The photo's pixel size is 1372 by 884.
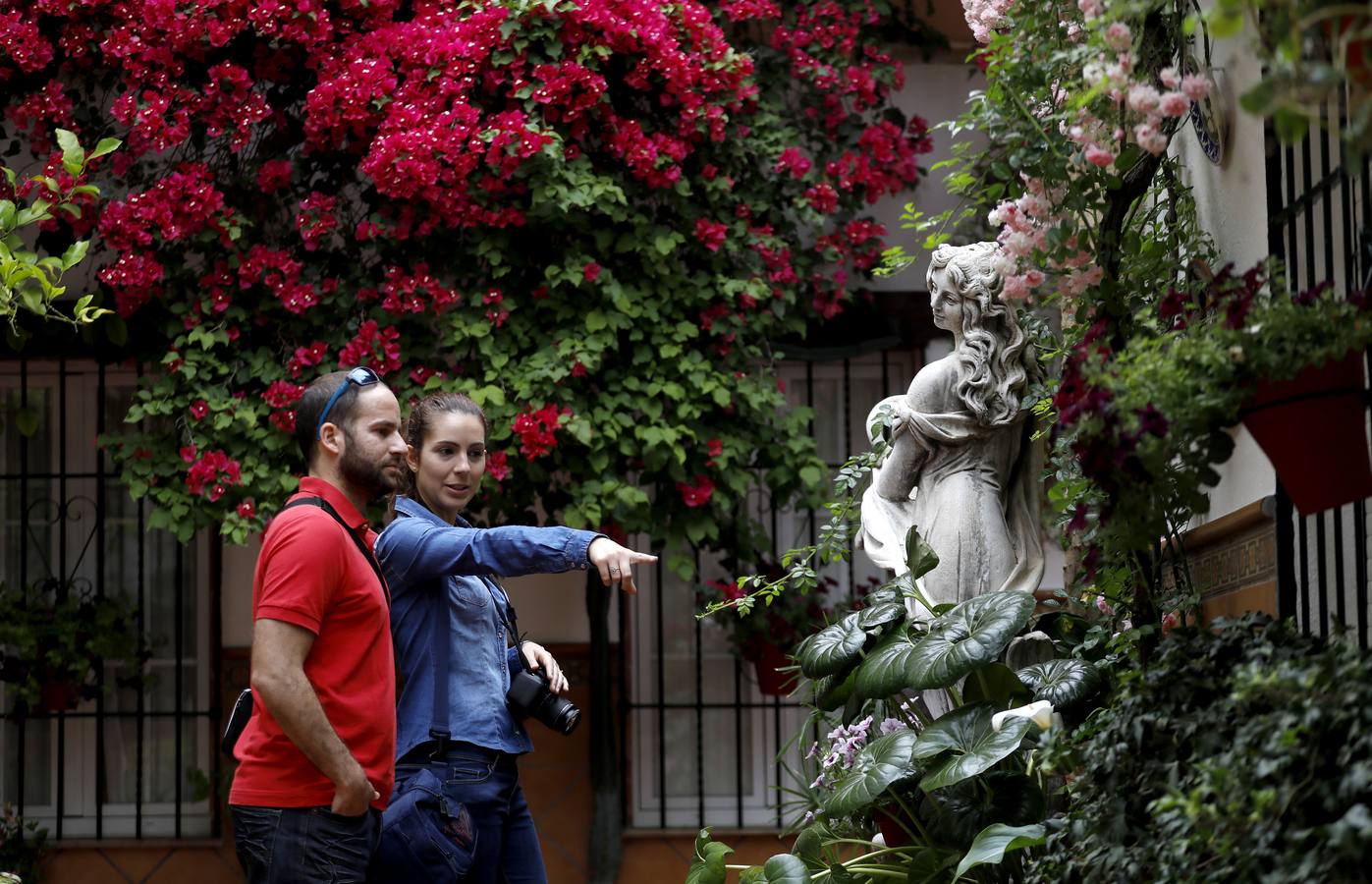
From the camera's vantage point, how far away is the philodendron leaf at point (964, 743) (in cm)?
372

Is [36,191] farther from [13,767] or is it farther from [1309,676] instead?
[1309,676]

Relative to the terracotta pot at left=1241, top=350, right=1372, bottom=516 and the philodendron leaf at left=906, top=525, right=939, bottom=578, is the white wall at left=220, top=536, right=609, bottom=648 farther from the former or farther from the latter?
the terracotta pot at left=1241, top=350, right=1372, bottom=516

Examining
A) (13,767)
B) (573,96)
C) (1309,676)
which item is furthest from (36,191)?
(1309,676)

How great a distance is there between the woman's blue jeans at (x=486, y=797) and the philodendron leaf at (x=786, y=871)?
59cm

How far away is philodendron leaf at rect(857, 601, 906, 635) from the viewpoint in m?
4.28

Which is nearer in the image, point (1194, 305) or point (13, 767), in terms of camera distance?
point (1194, 305)

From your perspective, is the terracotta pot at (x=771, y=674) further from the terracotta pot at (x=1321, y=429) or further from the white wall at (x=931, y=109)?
the terracotta pot at (x=1321, y=429)

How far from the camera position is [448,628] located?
405 centimetres

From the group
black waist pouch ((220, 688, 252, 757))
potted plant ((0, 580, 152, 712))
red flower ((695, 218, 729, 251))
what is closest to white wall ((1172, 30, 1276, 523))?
black waist pouch ((220, 688, 252, 757))

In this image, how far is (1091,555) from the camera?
12.9 ft

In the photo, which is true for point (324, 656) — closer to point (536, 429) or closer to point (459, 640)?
point (459, 640)

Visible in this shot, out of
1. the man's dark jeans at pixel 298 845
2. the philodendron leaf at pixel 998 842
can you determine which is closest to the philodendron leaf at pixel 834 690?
the philodendron leaf at pixel 998 842

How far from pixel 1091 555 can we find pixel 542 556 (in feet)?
4.23

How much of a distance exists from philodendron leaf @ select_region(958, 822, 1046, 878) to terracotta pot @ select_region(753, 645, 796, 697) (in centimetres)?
370
